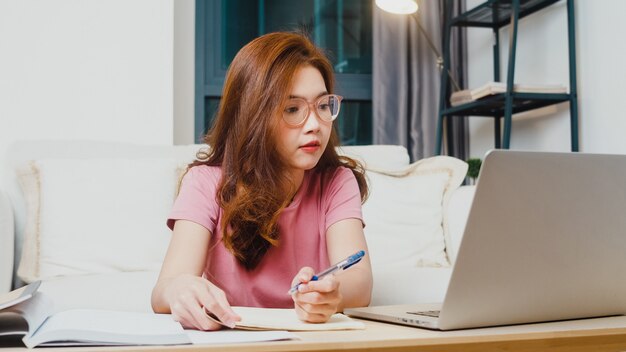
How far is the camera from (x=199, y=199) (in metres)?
1.11

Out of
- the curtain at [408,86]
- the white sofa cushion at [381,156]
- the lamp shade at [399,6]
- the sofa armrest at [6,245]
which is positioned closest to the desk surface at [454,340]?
the sofa armrest at [6,245]

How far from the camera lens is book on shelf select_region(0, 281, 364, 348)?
56 cm

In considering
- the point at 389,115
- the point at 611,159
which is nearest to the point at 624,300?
the point at 611,159

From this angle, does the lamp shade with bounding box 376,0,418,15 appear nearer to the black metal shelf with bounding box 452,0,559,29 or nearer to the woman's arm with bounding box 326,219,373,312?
the black metal shelf with bounding box 452,0,559,29

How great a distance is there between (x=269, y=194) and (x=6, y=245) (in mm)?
944

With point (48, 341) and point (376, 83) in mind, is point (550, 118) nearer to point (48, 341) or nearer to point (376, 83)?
point (376, 83)

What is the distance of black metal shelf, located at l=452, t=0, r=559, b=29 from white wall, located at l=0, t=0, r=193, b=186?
1241 mm

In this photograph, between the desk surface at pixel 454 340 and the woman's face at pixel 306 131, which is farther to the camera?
the woman's face at pixel 306 131

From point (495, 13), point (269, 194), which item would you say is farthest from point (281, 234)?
point (495, 13)

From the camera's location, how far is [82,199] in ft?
6.15

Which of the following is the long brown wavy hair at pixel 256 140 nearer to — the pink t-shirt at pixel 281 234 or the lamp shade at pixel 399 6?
the pink t-shirt at pixel 281 234

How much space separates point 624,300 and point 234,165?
61cm

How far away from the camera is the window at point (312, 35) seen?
10.5ft

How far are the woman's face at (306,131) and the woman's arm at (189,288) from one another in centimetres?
19
